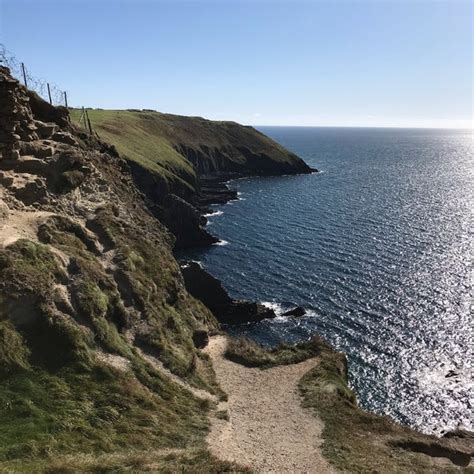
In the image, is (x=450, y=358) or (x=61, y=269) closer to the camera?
(x=61, y=269)

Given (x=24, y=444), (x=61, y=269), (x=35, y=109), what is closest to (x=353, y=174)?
(x=35, y=109)

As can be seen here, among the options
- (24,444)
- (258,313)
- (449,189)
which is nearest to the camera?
(24,444)

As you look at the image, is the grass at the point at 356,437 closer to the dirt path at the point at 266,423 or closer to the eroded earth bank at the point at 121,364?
the eroded earth bank at the point at 121,364

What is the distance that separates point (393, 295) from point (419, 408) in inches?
935

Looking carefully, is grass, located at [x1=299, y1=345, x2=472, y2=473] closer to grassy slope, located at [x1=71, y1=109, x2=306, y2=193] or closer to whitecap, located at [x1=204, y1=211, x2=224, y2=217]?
grassy slope, located at [x1=71, y1=109, x2=306, y2=193]

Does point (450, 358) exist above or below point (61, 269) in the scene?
below

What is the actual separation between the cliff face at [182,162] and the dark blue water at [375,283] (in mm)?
9267

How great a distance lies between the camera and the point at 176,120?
19275cm

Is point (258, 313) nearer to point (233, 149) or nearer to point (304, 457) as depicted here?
point (304, 457)

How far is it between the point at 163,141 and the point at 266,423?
12616 cm

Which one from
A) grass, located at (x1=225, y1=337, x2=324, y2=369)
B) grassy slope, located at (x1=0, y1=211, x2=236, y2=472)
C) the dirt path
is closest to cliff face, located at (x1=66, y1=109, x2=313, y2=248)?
grass, located at (x1=225, y1=337, x2=324, y2=369)

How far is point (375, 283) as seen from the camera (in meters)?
71.0

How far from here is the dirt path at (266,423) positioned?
1089 inches

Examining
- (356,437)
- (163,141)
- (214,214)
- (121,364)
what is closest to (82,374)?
(121,364)
